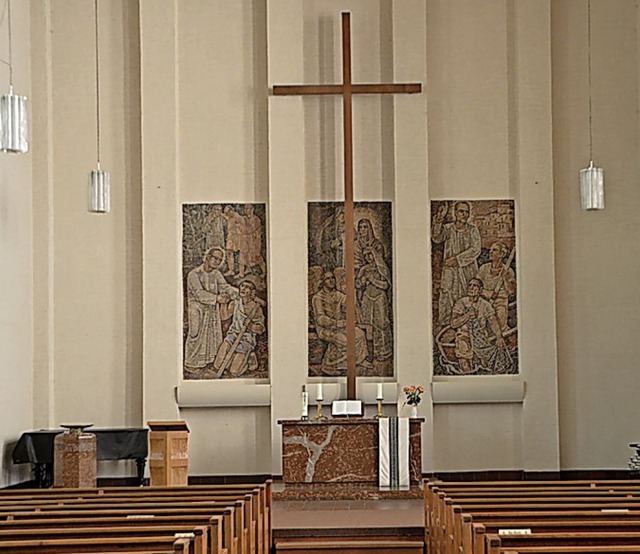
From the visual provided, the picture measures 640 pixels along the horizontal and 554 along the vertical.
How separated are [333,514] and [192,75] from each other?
20.4 feet

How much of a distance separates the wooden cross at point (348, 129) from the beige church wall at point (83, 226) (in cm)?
209

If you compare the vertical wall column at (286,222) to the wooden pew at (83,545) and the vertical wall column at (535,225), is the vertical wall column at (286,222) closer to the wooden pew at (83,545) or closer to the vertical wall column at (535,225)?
the vertical wall column at (535,225)

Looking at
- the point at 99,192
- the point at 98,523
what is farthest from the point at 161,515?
the point at 99,192

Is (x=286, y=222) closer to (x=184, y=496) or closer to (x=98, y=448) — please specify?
(x=98, y=448)

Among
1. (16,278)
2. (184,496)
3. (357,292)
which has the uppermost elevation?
(16,278)

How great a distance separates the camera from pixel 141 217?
1452cm

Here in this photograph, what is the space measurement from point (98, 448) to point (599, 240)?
6.24m

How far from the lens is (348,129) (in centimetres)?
1373

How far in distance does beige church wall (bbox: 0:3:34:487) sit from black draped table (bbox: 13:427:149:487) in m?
0.26

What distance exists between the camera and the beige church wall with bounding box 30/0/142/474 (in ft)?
47.0

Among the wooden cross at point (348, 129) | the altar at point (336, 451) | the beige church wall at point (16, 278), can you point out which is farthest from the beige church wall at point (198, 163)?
the altar at point (336, 451)

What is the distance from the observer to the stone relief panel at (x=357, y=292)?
14406 mm

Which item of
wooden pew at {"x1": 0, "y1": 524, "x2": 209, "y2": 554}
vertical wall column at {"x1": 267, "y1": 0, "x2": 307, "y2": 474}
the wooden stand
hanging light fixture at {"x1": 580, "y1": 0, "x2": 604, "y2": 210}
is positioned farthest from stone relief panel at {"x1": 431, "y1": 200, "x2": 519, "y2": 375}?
wooden pew at {"x1": 0, "y1": 524, "x2": 209, "y2": 554}

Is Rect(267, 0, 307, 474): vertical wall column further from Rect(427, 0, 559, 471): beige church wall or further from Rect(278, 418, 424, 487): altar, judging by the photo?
Rect(278, 418, 424, 487): altar
